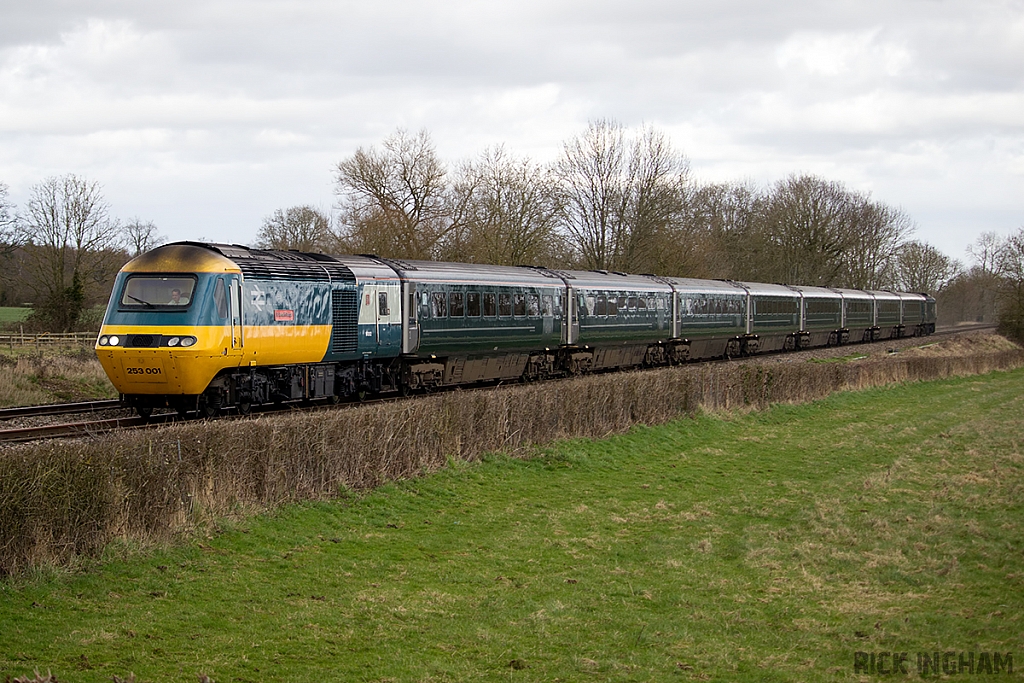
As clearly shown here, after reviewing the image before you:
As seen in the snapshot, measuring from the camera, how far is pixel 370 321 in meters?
21.2

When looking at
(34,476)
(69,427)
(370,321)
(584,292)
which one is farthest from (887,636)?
(584,292)

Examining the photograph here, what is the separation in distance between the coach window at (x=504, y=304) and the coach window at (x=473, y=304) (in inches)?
39.5

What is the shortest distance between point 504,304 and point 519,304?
0.76 m

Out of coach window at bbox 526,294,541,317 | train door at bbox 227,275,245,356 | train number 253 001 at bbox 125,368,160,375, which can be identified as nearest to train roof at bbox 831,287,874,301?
coach window at bbox 526,294,541,317

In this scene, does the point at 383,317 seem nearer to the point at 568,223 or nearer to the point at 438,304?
the point at 438,304

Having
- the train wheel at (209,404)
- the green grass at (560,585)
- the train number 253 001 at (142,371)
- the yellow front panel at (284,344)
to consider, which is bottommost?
the green grass at (560,585)

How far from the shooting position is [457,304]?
24.0 meters

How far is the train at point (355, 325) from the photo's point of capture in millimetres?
16641

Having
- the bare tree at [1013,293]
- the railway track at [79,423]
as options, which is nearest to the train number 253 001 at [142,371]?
the railway track at [79,423]

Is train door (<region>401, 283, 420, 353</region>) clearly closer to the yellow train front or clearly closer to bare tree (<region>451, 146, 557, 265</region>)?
the yellow train front

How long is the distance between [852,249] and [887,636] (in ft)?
238

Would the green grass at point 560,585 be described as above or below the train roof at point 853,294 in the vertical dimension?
below

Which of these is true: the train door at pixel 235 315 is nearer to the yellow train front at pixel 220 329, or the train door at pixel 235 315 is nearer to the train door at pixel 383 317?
the yellow train front at pixel 220 329

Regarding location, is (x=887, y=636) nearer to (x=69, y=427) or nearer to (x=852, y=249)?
(x=69, y=427)
